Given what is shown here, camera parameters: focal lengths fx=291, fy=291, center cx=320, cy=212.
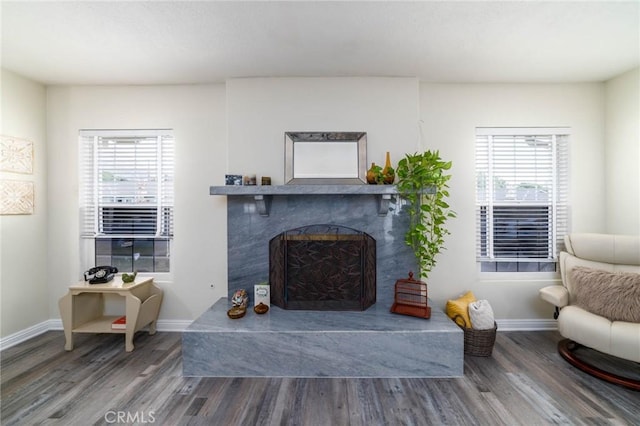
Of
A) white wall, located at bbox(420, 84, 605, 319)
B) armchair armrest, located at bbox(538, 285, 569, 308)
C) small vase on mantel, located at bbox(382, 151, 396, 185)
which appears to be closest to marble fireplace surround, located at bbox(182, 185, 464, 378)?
small vase on mantel, located at bbox(382, 151, 396, 185)

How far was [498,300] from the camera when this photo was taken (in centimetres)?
307

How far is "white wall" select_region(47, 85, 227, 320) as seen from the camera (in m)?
3.08

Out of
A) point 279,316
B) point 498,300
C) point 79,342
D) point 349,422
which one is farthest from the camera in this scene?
point 498,300

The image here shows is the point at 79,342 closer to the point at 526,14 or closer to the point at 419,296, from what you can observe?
the point at 419,296

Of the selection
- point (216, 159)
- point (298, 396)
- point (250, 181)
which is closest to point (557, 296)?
point (298, 396)

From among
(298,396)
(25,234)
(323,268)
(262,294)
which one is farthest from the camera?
(25,234)

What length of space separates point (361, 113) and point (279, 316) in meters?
2.06

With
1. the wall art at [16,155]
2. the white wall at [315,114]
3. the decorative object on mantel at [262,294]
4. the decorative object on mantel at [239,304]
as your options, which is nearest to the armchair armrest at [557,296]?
the white wall at [315,114]

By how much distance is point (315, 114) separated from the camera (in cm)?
288

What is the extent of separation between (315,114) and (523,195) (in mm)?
2359

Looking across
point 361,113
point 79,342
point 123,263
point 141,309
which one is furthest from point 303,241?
point 79,342

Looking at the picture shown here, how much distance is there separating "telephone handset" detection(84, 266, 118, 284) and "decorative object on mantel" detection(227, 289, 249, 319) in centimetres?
121

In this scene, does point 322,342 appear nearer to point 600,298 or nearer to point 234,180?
point 234,180

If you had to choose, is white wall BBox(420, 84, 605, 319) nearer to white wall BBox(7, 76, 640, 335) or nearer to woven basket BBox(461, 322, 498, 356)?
white wall BBox(7, 76, 640, 335)
